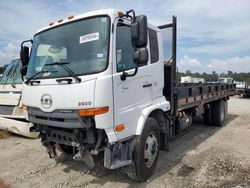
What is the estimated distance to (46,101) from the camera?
3.12 metres

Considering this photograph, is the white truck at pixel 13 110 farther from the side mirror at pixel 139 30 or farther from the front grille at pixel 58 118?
the side mirror at pixel 139 30

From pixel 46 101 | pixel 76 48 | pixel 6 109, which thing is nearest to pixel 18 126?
pixel 6 109

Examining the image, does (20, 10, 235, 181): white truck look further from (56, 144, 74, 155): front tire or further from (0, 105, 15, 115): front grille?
(0, 105, 15, 115): front grille

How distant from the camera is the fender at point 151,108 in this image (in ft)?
11.1

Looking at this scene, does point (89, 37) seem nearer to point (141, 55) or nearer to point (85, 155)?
point (141, 55)

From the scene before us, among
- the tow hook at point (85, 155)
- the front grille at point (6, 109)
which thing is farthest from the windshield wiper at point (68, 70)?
the front grille at point (6, 109)

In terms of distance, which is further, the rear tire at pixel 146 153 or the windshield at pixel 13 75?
the windshield at pixel 13 75

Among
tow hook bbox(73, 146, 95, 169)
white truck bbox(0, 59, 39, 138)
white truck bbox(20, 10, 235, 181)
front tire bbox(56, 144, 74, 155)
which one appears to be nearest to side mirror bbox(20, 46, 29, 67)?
white truck bbox(20, 10, 235, 181)

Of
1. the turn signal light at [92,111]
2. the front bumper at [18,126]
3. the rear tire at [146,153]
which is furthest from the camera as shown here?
the front bumper at [18,126]

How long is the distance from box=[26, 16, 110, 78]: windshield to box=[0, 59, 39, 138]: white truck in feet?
9.35

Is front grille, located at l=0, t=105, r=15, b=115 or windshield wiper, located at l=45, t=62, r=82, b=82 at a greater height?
windshield wiper, located at l=45, t=62, r=82, b=82

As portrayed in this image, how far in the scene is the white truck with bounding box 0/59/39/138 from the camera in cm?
596

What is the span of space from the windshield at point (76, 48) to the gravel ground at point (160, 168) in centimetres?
182

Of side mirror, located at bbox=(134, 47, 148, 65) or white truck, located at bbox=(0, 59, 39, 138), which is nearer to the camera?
side mirror, located at bbox=(134, 47, 148, 65)
